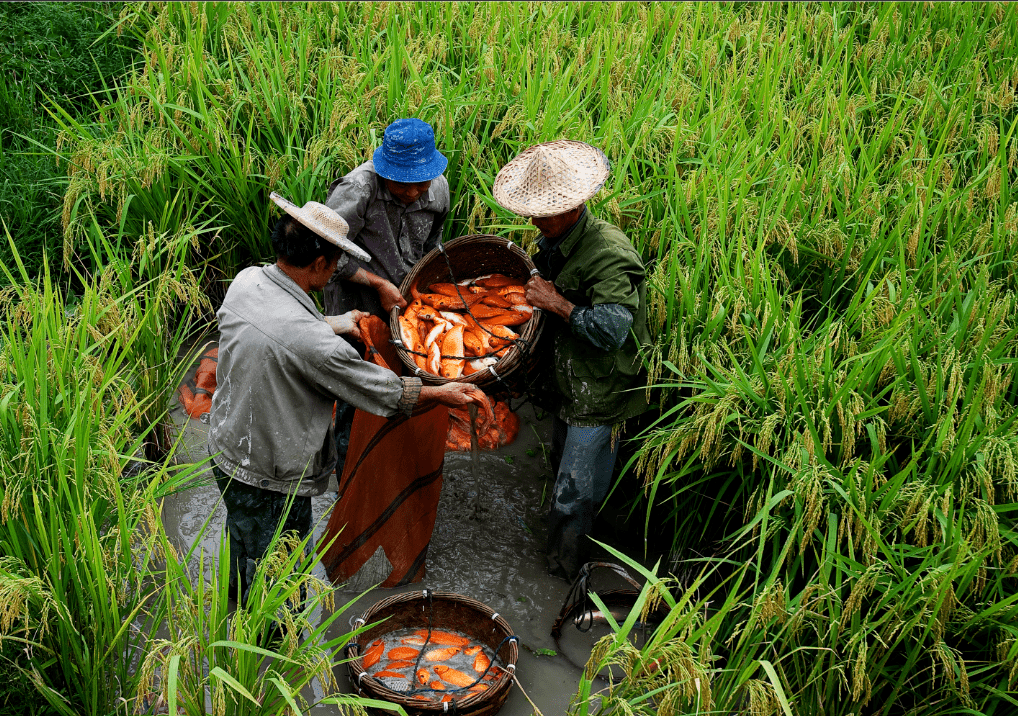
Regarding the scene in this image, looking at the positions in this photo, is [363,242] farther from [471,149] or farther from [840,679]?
[840,679]

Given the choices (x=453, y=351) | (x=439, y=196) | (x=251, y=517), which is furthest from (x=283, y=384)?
(x=439, y=196)

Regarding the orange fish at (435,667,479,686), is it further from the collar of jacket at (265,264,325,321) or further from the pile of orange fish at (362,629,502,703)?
the collar of jacket at (265,264,325,321)

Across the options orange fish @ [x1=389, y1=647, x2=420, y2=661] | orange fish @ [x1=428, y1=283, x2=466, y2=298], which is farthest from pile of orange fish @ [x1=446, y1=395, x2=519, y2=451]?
orange fish @ [x1=389, y1=647, x2=420, y2=661]

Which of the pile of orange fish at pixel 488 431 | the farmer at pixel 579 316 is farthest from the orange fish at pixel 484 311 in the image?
the pile of orange fish at pixel 488 431

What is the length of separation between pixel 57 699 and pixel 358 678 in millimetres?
920

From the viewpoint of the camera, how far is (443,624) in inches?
131

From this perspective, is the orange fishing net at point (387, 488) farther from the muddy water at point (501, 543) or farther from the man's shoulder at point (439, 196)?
the man's shoulder at point (439, 196)

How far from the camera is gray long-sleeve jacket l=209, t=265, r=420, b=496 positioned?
2854 millimetres

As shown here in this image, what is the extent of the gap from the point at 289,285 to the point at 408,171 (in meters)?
0.82

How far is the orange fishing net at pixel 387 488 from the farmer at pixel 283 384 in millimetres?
305

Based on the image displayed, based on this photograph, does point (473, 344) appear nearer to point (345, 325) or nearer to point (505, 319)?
point (505, 319)

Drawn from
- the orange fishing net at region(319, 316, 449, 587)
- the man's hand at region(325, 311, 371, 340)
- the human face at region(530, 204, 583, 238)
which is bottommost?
the orange fishing net at region(319, 316, 449, 587)

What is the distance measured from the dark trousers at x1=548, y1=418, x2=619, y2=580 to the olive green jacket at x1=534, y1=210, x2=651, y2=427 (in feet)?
0.28

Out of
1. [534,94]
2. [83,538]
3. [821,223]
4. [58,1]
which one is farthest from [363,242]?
[58,1]
